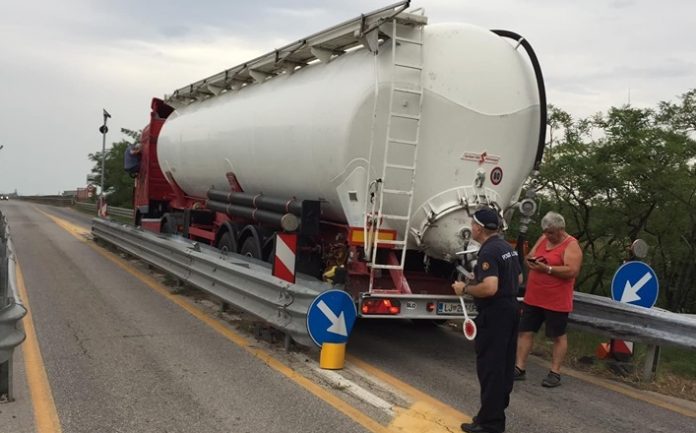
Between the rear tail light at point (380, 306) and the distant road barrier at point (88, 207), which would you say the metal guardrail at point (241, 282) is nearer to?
the rear tail light at point (380, 306)

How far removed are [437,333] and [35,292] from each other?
6239 mm

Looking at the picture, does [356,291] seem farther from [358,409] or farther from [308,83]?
[308,83]

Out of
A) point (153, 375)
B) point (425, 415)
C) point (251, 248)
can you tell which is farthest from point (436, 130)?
point (251, 248)

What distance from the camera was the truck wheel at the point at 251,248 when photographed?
28.6ft

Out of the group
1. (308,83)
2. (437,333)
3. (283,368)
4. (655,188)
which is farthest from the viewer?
(655,188)

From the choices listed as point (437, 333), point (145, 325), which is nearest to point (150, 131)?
point (145, 325)

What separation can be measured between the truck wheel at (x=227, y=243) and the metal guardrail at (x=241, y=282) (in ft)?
1.13

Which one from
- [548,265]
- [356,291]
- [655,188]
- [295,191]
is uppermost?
[655,188]

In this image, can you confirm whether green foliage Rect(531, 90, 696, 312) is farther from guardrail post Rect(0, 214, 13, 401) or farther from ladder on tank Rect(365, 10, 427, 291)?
guardrail post Rect(0, 214, 13, 401)

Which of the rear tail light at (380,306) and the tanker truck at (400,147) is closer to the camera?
the rear tail light at (380,306)

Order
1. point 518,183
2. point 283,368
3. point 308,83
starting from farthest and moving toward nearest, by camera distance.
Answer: point 308,83 < point 518,183 < point 283,368

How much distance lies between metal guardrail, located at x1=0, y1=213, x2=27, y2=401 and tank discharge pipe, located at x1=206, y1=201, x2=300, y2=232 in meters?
2.95

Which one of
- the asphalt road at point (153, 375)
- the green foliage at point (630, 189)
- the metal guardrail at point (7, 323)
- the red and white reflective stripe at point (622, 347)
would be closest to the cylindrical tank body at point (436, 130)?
the red and white reflective stripe at point (622, 347)

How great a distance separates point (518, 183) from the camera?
22.5 ft
